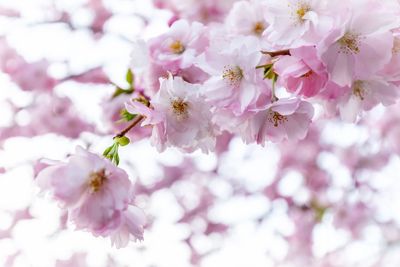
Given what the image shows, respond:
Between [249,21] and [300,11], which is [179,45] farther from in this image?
[300,11]

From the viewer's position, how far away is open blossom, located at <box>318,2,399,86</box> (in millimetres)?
865

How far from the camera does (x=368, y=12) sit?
2.87ft

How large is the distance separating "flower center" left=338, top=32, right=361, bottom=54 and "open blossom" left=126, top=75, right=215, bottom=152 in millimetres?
244

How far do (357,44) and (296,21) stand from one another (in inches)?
3.9

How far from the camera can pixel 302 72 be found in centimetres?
88

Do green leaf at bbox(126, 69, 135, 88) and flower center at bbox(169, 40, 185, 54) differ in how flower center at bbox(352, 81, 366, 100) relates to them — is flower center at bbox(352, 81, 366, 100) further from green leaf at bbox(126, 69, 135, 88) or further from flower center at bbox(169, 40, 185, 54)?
green leaf at bbox(126, 69, 135, 88)

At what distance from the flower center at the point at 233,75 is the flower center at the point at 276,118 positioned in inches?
3.1

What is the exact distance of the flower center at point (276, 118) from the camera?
982 millimetres

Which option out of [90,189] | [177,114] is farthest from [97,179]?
[177,114]

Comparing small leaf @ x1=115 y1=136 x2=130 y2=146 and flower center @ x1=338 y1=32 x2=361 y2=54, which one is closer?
flower center @ x1=338 y1=32 x2=361 y2=54

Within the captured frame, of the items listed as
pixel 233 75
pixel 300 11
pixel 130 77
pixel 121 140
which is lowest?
pixel 130 77

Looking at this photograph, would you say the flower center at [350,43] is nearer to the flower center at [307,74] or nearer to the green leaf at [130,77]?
the flower center at [307,74]

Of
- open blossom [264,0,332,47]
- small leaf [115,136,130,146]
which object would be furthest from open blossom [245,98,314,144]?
small leaf [115,136,130,146]

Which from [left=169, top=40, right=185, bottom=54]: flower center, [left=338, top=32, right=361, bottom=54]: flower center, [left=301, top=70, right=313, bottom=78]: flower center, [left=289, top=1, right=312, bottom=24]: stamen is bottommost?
[left=169, top=40, right=185, bottom=54]: flower center
